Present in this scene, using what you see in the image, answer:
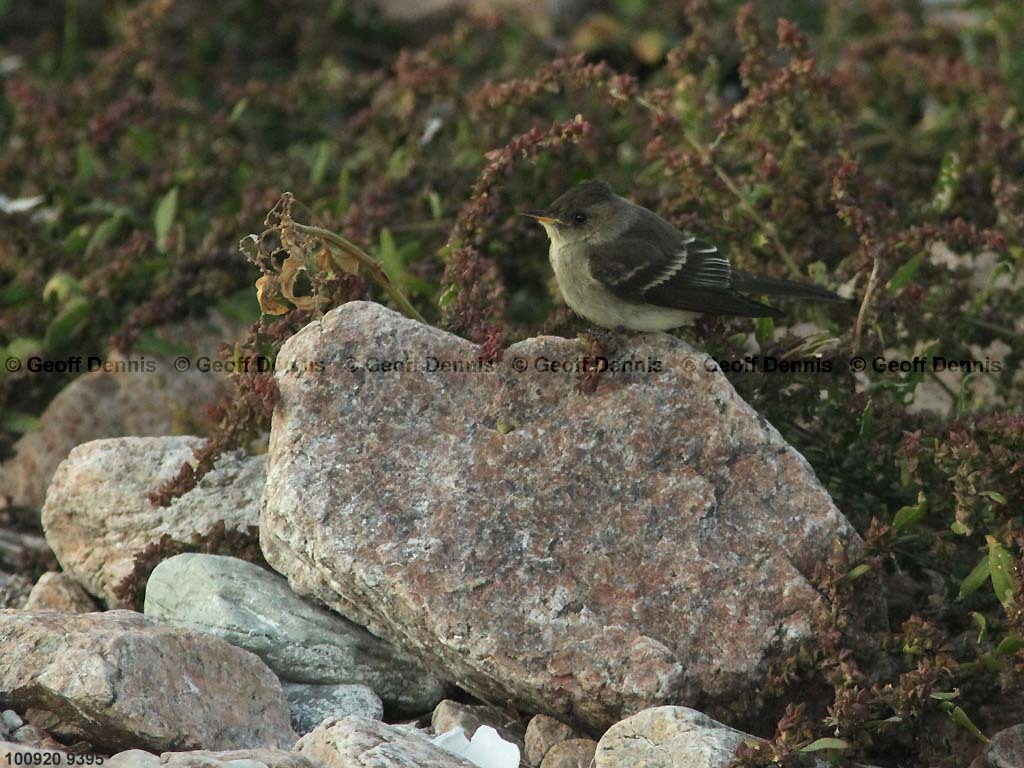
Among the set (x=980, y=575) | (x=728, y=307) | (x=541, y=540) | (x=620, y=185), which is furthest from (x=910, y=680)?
(x=620, y=185)

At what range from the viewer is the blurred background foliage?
4.83 m

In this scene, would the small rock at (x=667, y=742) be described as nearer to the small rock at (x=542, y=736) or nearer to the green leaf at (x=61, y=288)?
the small rock at (x=542, y=736)

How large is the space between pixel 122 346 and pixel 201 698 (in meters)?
2.70

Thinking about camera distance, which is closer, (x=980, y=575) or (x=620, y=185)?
(x=980, y=575)

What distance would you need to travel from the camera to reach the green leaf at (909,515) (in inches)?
190

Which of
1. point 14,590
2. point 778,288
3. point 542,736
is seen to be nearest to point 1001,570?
point 778,288

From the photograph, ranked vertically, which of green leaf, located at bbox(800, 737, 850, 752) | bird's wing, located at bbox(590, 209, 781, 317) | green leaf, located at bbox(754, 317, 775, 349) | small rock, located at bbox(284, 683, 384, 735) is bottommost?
small rock, located at bbox(284, 683, 384, 735)

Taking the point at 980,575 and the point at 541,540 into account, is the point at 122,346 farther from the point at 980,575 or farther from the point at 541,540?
the point at 980,575

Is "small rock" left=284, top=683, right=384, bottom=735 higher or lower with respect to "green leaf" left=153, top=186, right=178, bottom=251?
lower

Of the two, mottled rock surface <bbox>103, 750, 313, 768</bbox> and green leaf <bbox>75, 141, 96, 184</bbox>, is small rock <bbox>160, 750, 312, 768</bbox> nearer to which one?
mottled rock surface <bbox>103, 750, 313, 768</bbox>

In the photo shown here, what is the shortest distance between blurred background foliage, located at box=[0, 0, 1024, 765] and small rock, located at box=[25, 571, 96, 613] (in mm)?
1073

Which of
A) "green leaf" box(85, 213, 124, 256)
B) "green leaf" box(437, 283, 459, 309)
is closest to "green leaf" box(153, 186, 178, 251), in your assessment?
"green leaf" box(85, 213, 124, 256)

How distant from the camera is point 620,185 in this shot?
7.44 meters

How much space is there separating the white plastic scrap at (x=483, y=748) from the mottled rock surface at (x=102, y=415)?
2.40 meters
